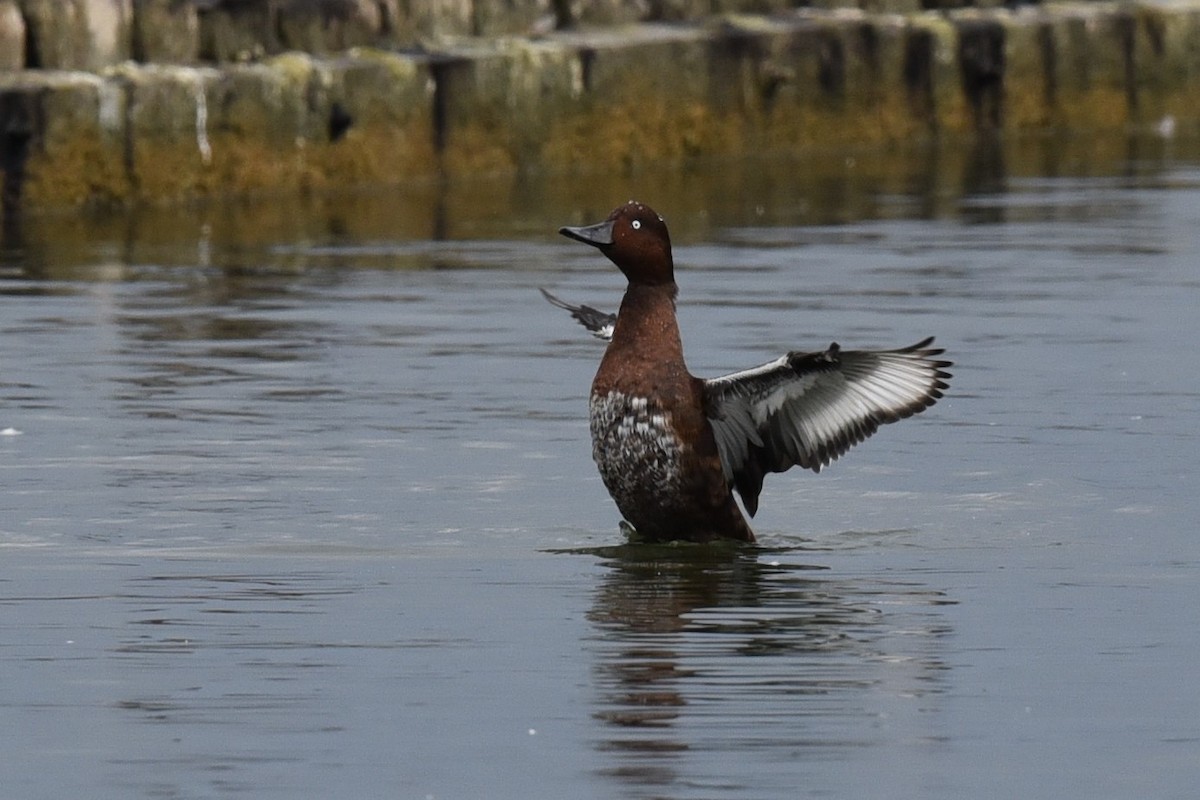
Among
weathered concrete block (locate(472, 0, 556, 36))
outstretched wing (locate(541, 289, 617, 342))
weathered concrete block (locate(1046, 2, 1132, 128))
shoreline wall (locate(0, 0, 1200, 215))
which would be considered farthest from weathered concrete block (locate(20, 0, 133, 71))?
outstretched wing (locate(541, 289, 617, 342))

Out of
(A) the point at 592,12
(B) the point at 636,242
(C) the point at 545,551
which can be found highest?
(A) the point at 592,12

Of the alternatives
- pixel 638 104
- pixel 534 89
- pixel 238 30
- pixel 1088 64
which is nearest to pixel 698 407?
pixel 238 30

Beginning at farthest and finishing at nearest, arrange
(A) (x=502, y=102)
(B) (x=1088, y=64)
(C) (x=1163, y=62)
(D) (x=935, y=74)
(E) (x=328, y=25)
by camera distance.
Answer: (C) (x=1163, y=62), (B) (x=1088, y=64), (D) (x=935, y=74), (A) (x=502, y=102), (E) (x=328, y=25)

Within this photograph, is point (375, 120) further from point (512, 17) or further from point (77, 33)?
point (77, 33)

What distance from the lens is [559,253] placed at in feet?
56.2

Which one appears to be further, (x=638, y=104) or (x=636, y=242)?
(x=638, y=104)

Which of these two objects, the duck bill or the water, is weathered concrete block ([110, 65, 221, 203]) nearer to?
the water

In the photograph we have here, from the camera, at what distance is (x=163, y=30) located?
63.5ft

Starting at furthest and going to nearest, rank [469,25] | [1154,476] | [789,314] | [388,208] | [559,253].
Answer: [469,25]
[388,208]
[559,253]
[789,314]
[1154,476]

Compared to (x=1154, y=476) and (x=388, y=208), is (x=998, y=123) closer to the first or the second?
(x=388, y=208)

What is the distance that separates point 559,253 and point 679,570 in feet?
28.4

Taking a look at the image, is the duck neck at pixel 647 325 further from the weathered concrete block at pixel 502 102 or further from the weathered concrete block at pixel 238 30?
the weathered concrete block at pixel 502 102

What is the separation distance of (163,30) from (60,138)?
1211mm

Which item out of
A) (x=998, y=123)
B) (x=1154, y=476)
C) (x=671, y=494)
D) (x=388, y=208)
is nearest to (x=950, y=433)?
(x=1154, y=476)
